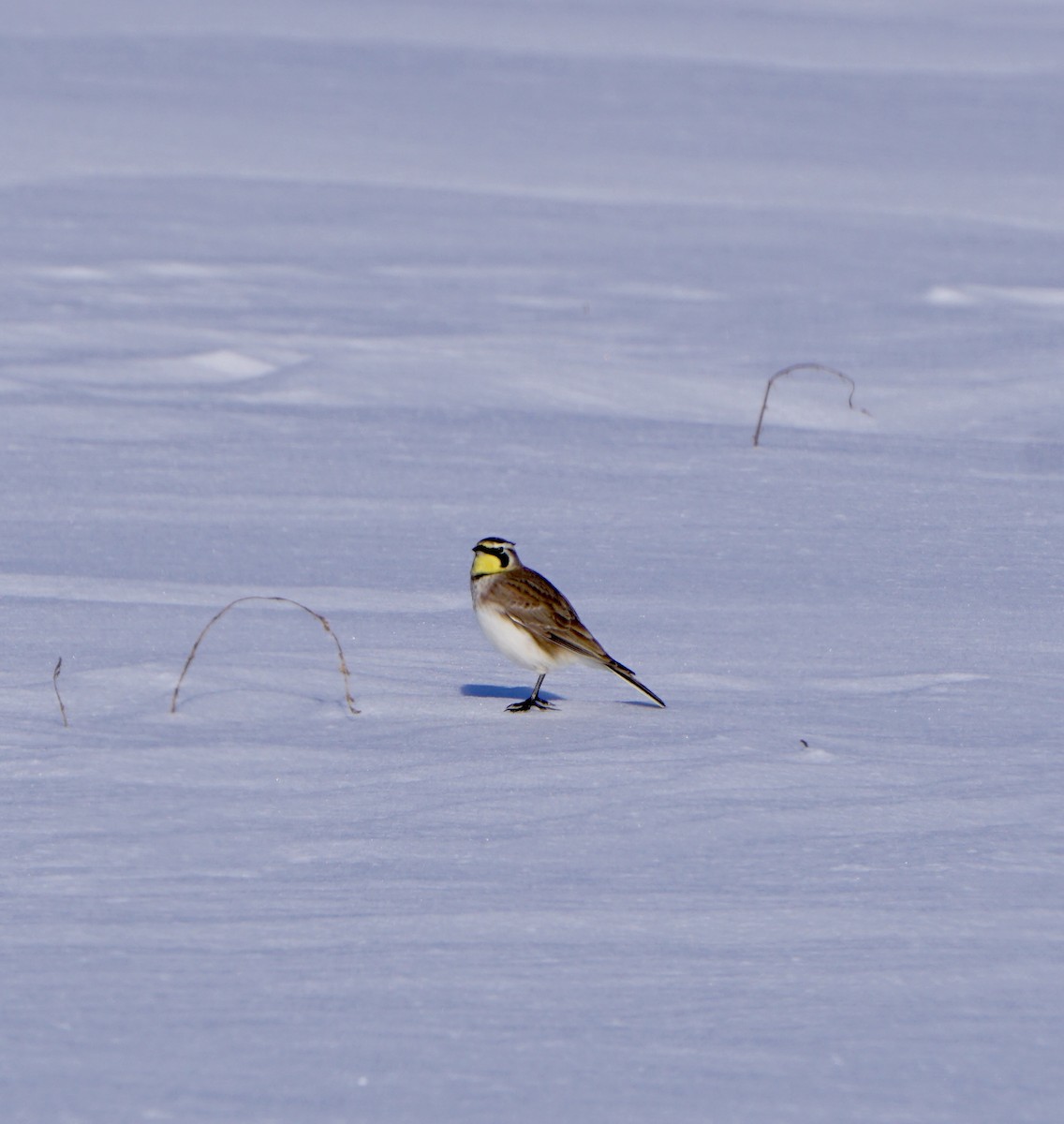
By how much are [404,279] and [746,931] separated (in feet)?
26.1

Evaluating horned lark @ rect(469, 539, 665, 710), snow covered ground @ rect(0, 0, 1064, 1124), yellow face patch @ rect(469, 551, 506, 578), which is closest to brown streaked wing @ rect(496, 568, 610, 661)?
horned lark @ rect(469, 539, 665, 710)

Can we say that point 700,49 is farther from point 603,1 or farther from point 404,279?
point 404,279

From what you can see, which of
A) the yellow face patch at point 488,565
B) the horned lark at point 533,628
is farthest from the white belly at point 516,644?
the yellow face patch at point 488,565

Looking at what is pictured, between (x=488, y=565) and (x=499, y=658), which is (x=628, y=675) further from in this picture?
(x=499, y=658)

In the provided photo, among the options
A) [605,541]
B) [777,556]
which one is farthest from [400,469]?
[777,556]

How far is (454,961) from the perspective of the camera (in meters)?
2.83

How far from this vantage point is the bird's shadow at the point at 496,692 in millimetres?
4625

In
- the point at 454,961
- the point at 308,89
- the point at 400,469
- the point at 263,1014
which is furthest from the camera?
the point at 308,89

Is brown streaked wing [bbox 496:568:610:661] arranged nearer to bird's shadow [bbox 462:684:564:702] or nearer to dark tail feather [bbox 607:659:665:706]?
dark tail feather [bbox 607:659:665:706]

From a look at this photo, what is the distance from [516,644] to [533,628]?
0.06 m

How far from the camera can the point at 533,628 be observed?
4426 millimetres

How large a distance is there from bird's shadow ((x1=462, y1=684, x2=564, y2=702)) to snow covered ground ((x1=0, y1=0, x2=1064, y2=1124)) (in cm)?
3

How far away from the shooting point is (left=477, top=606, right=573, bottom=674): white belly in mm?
4441

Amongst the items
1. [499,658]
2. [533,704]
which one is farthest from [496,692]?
[499,658]
